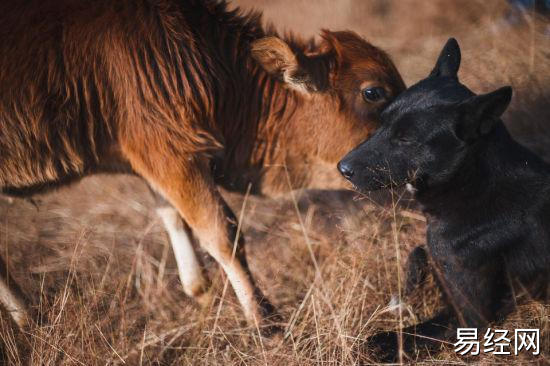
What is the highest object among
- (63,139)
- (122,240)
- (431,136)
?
(431,136)

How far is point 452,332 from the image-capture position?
312cm

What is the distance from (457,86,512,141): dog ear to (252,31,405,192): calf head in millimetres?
878

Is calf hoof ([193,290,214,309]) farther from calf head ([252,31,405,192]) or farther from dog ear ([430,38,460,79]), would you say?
dog ear ([430,38,460,79])

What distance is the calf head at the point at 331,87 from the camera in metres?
3.58

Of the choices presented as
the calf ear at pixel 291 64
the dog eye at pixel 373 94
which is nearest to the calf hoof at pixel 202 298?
the calf ear at pixel 291 64

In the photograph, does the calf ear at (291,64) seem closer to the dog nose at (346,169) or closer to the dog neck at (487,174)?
the dog nose at (346,169)

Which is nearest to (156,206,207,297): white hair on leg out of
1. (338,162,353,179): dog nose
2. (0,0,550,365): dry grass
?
(0,0,550,365): dry grass

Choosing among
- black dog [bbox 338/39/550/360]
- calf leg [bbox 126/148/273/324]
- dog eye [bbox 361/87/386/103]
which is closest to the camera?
black dog [bbox 338/39/550/360]

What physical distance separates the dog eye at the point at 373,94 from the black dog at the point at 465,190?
0.48 meters

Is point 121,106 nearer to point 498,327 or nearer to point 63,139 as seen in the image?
point 63,139

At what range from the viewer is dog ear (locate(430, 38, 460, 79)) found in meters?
3.29

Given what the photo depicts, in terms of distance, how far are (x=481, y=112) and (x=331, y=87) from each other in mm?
1149

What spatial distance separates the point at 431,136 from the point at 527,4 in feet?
11.0

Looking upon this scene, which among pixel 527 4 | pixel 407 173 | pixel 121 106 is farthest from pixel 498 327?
pixel 527 4
